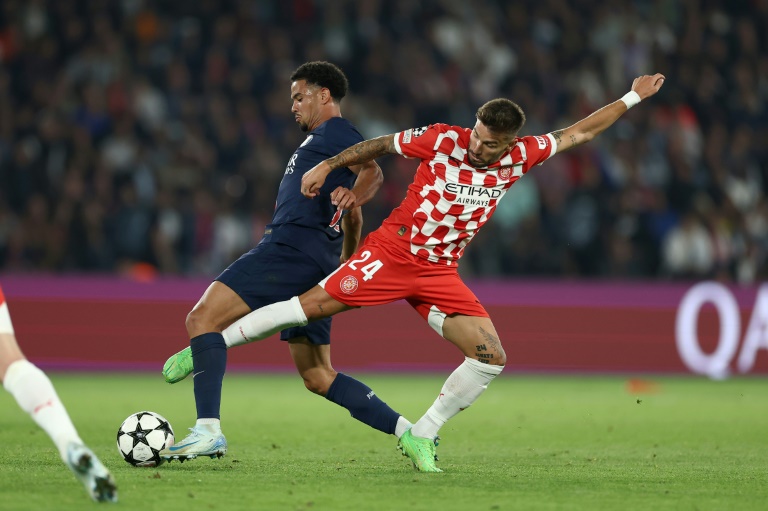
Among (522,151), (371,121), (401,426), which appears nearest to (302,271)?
(401,426)

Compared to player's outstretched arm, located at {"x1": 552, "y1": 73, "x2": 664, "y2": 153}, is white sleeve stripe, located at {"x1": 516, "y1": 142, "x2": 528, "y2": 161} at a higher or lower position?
lower

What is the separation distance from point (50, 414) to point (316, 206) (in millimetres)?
2496

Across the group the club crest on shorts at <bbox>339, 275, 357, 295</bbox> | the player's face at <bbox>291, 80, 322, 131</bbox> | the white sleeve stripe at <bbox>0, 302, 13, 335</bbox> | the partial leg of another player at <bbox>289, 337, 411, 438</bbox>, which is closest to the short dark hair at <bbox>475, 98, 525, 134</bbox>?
the club crest on shorts at <bbox>339, 275, 357, 295</bbox>

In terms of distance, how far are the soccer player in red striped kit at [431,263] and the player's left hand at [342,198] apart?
121mm

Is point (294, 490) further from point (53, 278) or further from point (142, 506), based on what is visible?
point (53, 278)

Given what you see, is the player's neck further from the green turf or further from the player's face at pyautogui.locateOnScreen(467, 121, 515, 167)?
the green turf

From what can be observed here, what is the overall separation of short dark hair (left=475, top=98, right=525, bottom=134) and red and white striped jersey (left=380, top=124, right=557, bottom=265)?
320 millimetres

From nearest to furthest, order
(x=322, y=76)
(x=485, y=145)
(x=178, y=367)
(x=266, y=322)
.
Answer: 1. (x=485, y=145)
2. (x=266, y=322)
3. (x=178, y=367)
4. (x=322, y=76)

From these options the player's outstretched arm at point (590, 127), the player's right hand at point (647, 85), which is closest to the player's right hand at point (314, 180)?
the player's outstretched arm at point (590, 127)

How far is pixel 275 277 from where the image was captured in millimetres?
6941

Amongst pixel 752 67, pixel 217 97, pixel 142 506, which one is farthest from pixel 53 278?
pixel 752 67

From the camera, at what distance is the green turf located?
18.3 feet

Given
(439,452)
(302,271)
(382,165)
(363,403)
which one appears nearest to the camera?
(302,271)

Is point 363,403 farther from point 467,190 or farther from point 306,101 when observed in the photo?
point 306,101
